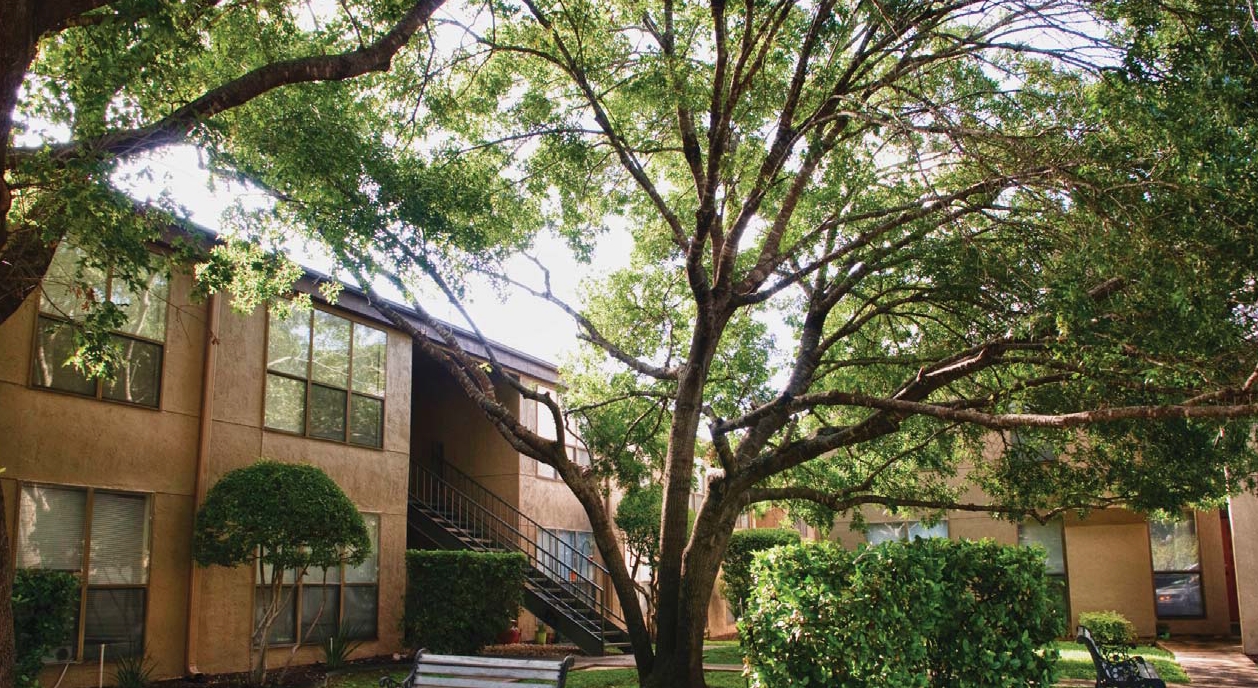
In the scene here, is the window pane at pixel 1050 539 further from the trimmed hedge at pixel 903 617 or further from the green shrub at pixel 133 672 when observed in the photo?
the green shrub at pixel 133 672

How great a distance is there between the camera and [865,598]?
833 centimetres

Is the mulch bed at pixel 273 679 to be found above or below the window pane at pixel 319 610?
below

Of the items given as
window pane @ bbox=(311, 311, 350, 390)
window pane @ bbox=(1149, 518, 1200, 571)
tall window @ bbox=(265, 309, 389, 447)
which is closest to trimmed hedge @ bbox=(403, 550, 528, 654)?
tall window @ bbox=(265, 309, 389, 447)

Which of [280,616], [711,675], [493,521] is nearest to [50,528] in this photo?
[280,616]

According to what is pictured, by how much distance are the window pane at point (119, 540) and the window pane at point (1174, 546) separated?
21.8 meters

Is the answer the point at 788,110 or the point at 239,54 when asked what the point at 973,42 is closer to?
the point at 788,110

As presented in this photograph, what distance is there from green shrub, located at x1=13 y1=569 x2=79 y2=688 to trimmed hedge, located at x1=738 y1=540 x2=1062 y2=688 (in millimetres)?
6977

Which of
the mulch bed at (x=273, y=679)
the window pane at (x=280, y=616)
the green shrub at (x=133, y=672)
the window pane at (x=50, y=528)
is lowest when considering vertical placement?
the mulch bed at (x=273, y=679)

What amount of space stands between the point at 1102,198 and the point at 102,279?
1130cm

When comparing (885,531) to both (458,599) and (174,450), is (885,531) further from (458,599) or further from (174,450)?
(174,450)

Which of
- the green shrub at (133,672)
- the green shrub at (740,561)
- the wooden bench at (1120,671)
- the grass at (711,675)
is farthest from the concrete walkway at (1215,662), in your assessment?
the green shrub at (133,672)

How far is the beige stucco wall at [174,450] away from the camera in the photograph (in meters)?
11.0

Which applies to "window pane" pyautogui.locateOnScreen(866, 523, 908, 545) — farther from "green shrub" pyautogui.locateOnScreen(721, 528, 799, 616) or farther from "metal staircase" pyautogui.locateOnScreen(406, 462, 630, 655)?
"metal staircase" pyautogui.locateOnScreen(406, 462, 630, 655)

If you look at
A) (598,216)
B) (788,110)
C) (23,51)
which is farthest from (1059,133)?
(23,51)
